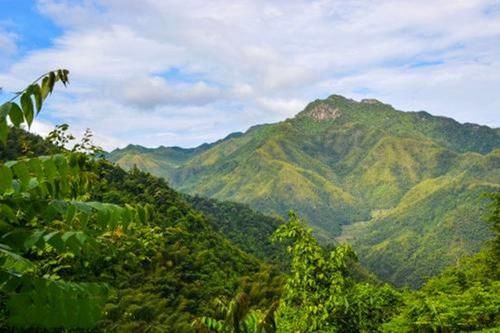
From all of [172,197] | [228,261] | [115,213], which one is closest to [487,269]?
[115,213]

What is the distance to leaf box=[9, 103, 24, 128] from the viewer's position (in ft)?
9.62

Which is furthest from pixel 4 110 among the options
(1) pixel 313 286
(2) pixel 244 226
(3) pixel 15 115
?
(2) pixel 244 226

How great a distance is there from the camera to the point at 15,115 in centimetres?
295

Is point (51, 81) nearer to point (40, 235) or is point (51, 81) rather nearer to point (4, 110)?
point (4, 110)

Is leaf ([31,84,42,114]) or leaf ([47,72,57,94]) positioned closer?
leaf ([31,84,42,114])

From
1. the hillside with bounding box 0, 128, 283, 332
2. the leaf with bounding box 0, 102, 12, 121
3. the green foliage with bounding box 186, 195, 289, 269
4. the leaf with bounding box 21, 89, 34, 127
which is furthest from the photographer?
the green foliage with bounding box 186, 195, 289, 269

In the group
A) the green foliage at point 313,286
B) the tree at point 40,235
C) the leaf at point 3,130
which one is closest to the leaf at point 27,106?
the tree at point 40,235

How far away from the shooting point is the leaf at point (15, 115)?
2934mm

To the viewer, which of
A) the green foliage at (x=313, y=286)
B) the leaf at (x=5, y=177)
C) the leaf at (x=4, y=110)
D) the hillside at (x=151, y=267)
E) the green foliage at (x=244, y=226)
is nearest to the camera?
the leaf at (x=5, y=177)

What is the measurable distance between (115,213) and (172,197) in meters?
50.8

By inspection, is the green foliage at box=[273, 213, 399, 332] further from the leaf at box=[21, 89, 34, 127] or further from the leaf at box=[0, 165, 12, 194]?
the leaf at box=[0, 165, 12, 194]

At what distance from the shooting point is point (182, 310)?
3212 cm

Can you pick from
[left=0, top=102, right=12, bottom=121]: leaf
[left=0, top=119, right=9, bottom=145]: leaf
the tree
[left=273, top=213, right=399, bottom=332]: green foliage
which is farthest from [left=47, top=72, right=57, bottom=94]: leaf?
[left=273, top=213, right=399, bottom=332]: green foliage

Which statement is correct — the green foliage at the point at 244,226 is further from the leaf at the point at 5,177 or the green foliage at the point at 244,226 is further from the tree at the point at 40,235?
the leaf at the point at 5,177
